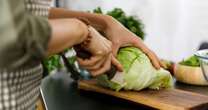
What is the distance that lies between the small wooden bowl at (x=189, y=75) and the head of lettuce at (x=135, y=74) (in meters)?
0.12

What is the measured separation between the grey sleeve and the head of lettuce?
52 centimetres

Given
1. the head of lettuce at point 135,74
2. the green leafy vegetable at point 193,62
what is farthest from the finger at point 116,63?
the green leafy vegetable at point 193,62

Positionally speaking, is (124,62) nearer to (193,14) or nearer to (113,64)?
(113,64)

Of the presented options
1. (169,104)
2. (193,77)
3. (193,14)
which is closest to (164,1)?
(193,14)

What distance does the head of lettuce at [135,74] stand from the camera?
1.04 meters

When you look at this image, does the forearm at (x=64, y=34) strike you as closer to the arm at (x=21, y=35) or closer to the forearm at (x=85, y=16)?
the arm at (x=21, y=35)

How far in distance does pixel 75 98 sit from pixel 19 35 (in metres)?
0.63

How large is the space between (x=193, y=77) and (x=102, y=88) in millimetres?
296

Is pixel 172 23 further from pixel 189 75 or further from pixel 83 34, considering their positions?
pixel 83 34

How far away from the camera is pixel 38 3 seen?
0.62 m

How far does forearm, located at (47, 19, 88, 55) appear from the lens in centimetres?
59

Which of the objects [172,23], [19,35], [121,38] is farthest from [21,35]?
[172,23]

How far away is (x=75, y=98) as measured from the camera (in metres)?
1.09

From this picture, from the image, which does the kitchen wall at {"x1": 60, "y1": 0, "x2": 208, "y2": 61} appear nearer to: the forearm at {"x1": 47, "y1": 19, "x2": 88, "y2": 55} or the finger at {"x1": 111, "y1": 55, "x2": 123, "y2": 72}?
the finger at {"x1": 111, "y1": 55, "x2": 123, "y2": 72}
